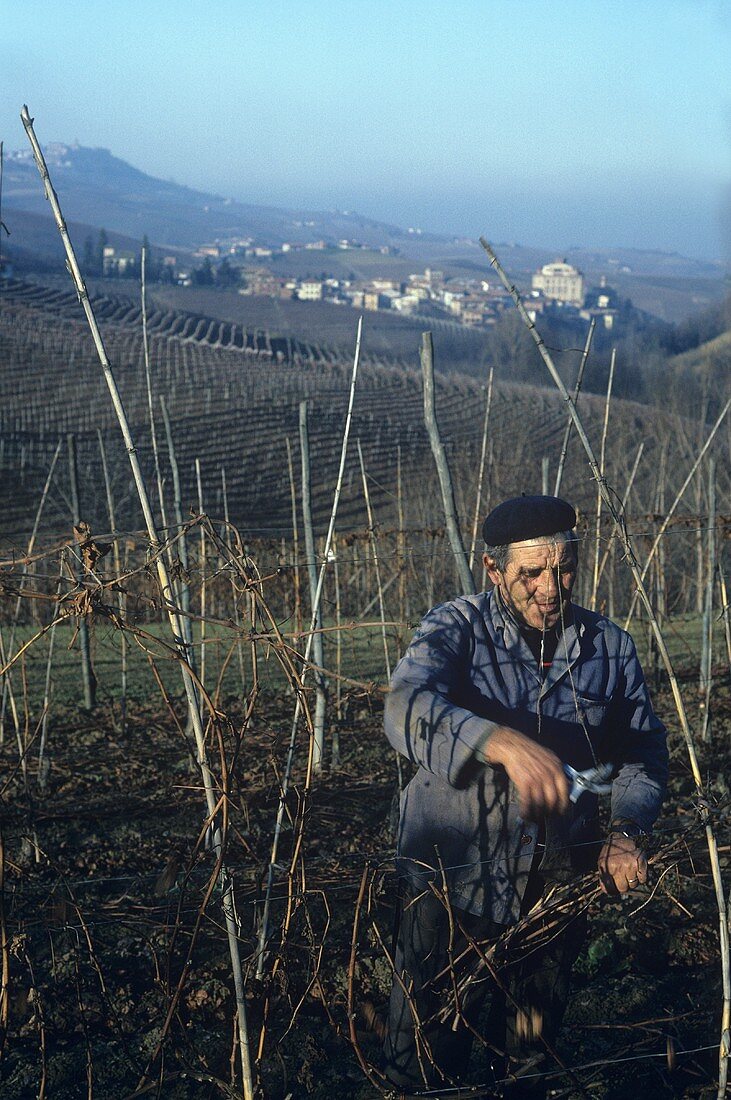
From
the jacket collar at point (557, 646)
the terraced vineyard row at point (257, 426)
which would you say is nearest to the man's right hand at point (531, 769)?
the jacket collar at point (557, 646)

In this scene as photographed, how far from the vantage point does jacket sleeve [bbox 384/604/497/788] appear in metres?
1.69

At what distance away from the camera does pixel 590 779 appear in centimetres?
193

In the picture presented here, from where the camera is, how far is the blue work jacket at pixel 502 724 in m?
1.79

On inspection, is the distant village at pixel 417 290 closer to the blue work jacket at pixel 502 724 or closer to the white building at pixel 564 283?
the white building at pixel 564 283

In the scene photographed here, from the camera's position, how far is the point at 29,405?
2925 cm

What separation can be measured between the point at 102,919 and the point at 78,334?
43750mm

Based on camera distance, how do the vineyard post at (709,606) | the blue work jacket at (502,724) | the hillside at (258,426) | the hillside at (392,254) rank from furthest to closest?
the hillside at (392,254) < the hillside at (258,426) < the vineyard post at (709,606) < the blue work jacket at (502,724)

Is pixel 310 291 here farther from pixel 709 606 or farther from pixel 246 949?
pixel 246 949

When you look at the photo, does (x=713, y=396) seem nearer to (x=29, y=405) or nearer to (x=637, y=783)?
(x=29, y=405)

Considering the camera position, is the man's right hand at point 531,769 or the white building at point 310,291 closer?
the man's right hand at point 531,769

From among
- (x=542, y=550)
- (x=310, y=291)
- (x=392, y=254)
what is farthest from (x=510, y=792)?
(x=392, y=254)

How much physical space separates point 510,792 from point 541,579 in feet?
1.30

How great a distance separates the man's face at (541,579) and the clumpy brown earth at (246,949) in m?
0.48

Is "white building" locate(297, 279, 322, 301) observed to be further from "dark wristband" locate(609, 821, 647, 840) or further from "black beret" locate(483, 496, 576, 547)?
"dark wristband" locate(609, 821, 647, 840)
